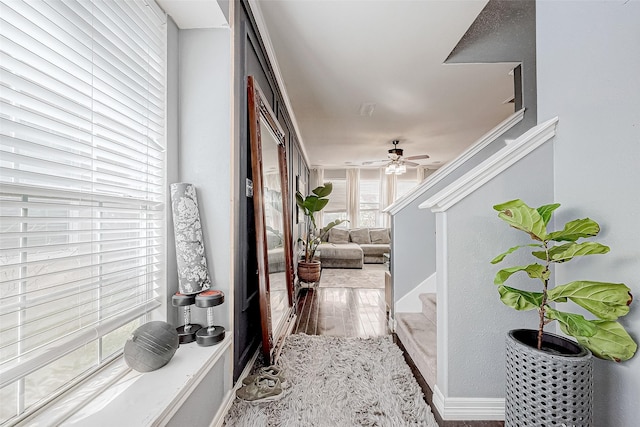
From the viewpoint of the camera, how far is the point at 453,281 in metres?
1.45

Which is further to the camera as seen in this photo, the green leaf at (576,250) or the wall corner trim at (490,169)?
the wall corner trim at (490,169)

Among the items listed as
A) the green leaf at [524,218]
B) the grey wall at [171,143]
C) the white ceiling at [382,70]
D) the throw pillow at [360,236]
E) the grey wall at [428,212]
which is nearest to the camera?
the green leaf at [524,218]

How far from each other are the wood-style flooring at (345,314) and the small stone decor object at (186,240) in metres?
1.46

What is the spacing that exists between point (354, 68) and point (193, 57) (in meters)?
1.67

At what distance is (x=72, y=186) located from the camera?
95cm

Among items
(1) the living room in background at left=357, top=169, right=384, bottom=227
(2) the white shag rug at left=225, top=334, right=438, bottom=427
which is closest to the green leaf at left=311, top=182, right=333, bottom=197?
(2) the white shag rug at left=225, top=334, right=438, bottom=427

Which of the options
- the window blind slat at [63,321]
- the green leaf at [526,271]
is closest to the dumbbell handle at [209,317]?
the window blind slat at [63,321]

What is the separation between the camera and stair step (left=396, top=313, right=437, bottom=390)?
67.3 inches

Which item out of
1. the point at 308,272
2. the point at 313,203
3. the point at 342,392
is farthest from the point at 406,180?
the point at 342,392

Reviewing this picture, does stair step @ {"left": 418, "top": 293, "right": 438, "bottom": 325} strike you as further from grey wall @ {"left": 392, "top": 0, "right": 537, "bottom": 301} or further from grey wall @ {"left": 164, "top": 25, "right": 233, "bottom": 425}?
grey wall @ {"left": 164, "top": 25, "right": 233, "bottom": 425}

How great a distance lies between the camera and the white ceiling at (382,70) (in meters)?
1.98

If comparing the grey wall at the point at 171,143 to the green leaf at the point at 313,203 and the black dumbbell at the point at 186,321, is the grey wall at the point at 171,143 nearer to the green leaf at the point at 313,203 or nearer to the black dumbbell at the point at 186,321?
the black dumbbell at the point at 186,321

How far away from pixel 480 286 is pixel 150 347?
152 centimetres

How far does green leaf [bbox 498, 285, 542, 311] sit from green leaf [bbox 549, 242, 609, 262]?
0.17m
